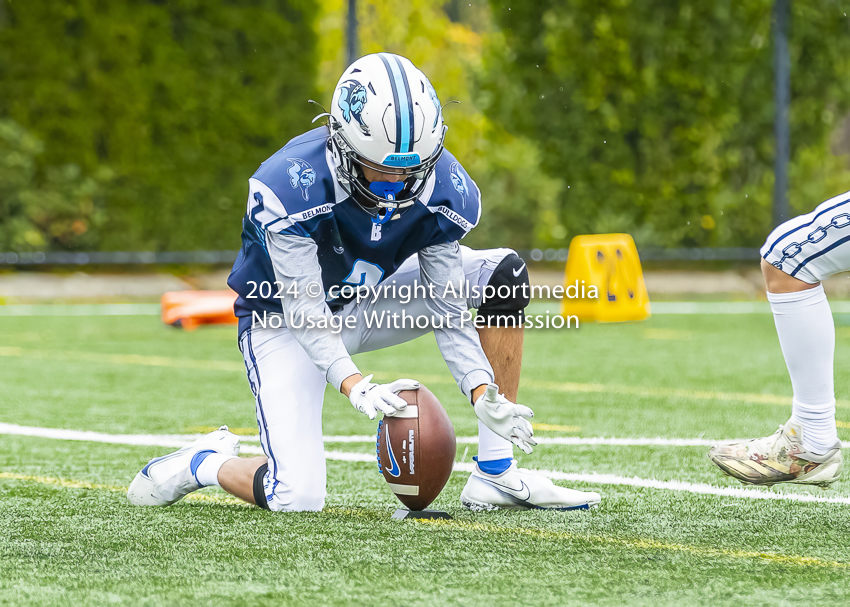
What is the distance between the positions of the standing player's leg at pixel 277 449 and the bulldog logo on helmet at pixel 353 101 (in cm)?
76

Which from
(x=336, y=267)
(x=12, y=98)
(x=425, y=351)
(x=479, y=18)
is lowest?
(x=425, y=351)

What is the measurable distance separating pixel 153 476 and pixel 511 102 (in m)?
12.3

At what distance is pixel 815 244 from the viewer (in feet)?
9.83

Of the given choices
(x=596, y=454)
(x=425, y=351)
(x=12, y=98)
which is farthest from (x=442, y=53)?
(x=596, y=454)

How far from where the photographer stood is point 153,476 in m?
3.34

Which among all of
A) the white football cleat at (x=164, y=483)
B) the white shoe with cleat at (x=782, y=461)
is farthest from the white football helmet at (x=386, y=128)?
the white shoe with cleat at (x=782, y=461)

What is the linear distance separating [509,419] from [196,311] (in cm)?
694

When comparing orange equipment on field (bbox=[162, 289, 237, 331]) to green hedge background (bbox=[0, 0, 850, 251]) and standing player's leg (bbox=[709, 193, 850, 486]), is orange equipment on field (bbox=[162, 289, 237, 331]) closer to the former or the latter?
green hedge background (bbox=[0, 0, 850, 251])

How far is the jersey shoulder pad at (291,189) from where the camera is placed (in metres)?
3.17

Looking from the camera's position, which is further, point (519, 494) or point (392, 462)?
point (519, 494)

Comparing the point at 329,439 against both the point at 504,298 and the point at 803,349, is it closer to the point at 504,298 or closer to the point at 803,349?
the point at 504,298

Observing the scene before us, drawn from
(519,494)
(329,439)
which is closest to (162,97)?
(329,439)

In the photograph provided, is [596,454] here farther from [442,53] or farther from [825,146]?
[442,53]

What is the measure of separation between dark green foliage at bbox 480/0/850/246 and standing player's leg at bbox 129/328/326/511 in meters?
11.5
